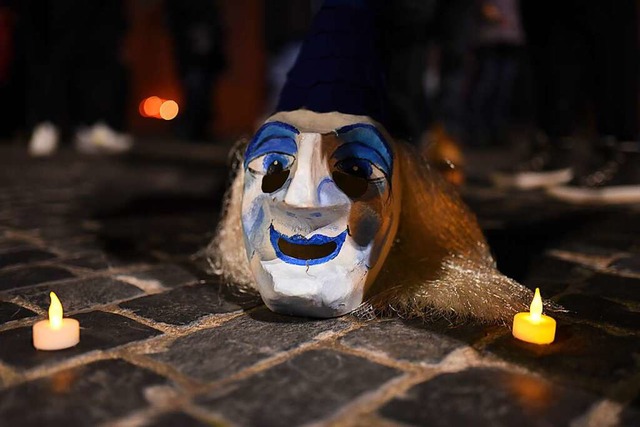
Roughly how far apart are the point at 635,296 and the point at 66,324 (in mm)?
1811

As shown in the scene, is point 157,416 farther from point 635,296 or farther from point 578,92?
point 578,92

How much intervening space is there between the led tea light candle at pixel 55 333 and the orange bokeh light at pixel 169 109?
8.17 metres

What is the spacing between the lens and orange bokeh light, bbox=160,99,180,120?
31.4 feet

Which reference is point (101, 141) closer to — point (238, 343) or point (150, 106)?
point (150, 106)

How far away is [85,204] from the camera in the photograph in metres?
4.13

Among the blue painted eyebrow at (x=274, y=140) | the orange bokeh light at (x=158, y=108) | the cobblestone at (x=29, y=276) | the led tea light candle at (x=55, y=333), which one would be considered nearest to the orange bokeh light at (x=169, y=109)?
the orange bokeh light at (x=158, y=108)

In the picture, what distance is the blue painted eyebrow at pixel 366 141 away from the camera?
1992mm

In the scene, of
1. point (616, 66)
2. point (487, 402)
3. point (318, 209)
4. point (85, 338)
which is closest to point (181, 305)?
point (85, 338)

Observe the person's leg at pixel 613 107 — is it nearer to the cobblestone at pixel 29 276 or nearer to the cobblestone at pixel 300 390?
the cobblestone at pixel 300 390

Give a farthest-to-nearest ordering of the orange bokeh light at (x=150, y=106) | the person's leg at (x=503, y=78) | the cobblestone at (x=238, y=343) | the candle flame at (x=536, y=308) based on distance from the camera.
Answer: the orange bokeh light at (x=150, y=106)
the person's leg at (x=503, y=78)
the candle flame at (x=536, y=308)
the cobblestone at (x=238, y=343)

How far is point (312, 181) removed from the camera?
189cm

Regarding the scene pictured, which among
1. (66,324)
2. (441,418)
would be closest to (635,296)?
(441,418)

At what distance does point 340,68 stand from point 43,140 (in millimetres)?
5457

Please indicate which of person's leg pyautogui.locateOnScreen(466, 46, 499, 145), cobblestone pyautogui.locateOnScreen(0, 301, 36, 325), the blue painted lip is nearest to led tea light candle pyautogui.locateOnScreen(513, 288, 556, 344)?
the blue painted lip
